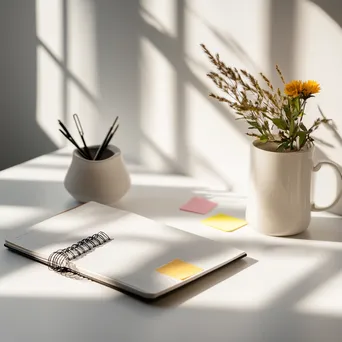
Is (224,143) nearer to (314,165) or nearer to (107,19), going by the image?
(314,165)

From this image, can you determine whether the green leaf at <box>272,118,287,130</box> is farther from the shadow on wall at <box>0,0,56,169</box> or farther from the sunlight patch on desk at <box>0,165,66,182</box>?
the shadow on wall at <box>0,0,56,169</box>

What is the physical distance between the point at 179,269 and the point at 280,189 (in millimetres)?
298

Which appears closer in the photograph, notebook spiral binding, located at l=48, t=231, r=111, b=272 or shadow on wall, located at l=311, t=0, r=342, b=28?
notebook spiral binding, located at l=48, t=231, r=111, b=272

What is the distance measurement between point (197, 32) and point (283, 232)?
1.78ft

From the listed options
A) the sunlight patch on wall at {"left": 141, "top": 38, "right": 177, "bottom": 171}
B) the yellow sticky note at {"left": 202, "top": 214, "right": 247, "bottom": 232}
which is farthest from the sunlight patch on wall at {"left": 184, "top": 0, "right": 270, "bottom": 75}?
the yellow sticky note at {"left": 202, "top": 214, "right": 247, "bottom": 232}

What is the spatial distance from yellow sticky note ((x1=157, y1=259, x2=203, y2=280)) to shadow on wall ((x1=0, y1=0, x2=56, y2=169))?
945mm

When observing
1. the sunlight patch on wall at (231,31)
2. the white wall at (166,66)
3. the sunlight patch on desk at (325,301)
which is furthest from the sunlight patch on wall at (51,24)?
the sunlight patch on desk at (325,301)

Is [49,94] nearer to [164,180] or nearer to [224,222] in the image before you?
[164,180]

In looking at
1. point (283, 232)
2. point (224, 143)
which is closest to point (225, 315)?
point (283, 232)

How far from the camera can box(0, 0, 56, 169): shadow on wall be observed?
88.4 inches

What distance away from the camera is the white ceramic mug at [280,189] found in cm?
158

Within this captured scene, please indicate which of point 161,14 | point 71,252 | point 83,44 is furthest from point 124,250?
point 83,44

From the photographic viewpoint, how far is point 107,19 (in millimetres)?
2039

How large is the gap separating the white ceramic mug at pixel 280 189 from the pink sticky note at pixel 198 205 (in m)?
0.15
